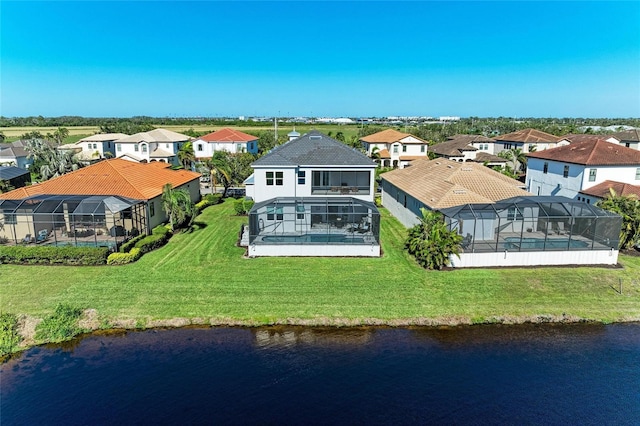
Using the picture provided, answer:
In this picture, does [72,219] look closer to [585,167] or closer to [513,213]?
[513,213]

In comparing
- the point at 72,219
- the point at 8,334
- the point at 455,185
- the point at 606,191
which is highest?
the point at 455,185

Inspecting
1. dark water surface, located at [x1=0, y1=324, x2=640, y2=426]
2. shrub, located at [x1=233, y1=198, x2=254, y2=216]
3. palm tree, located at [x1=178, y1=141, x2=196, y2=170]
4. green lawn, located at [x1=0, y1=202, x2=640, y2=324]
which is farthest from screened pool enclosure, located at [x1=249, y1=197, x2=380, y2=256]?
palm tree, located at [x1=178, y1=141, x2=196, y2=170]

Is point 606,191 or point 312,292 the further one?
point 606,191

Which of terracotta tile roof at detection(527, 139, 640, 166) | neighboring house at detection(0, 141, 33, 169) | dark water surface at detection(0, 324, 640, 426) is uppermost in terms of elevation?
terracotta tile roof at detection(527, 139, 640, 166)

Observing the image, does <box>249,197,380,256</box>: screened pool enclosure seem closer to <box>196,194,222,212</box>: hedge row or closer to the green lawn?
the green lawn

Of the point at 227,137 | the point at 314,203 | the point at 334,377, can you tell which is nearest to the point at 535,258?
the point at 314,203

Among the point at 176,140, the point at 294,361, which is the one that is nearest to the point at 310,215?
the point at 294,361
